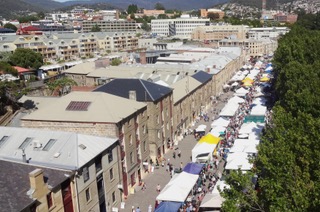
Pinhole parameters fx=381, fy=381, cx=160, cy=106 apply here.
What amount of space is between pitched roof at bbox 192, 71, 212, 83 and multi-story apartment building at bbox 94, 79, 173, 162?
2105 cm

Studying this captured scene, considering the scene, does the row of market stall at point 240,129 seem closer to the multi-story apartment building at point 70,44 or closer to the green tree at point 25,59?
the green tree at point 25,59

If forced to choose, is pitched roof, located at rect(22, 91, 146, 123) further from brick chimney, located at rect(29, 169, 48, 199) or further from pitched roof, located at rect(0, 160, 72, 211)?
brick chimney, located at rect(29, 169, 48, 199)

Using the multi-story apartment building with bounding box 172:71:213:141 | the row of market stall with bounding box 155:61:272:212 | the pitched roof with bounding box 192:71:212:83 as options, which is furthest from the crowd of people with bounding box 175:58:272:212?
the pitched roof with bounding box 192:71:212:83

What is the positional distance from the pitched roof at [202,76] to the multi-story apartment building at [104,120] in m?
30.2

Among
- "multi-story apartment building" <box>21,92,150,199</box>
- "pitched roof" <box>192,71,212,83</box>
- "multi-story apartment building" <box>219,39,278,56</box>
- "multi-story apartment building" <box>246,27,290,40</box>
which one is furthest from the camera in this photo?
"multi-story apartment building" <box>246,27,290,40</box>

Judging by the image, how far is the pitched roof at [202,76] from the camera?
67438 mm

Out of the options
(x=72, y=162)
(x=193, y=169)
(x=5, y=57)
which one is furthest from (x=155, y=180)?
(x=5, y=57)

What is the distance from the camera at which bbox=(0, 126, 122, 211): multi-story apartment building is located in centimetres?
2597

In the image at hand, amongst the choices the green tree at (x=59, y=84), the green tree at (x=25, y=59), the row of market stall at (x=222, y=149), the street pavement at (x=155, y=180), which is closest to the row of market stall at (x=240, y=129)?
the row of market stall at (x=222, y=149)

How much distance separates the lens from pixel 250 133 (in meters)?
46.0

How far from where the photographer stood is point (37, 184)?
22.7m

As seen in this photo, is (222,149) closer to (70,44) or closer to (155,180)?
(155,180)

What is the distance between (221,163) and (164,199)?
44.2 feet

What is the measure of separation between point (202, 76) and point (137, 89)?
29618mm
